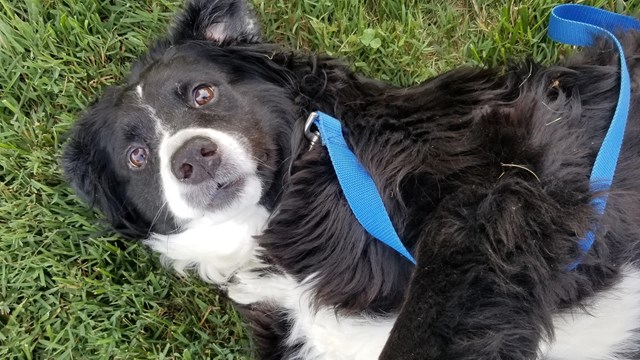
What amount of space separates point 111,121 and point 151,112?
1.22 feet

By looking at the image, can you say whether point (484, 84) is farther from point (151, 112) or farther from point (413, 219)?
point (151, 112)

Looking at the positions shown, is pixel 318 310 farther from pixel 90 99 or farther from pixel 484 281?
pixel 90 99

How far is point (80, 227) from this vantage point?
4215 millimetres

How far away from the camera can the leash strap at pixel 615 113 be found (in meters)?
2.56

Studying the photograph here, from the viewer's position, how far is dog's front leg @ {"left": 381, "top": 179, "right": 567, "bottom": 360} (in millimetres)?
2365

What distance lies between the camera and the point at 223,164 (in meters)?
2.90

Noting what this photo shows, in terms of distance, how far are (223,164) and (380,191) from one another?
0.76m

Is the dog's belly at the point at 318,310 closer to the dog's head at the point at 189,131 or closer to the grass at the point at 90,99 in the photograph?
the dog's head at the point at 189,131

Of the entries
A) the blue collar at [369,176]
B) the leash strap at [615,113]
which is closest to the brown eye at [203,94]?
the blue collar at [369,176]

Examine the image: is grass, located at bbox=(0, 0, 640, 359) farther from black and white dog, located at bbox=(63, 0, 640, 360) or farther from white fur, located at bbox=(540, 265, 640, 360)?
white fur, located at bbox=(540, 265, 640, 360)

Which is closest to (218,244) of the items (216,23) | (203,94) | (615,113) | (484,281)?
(203,94)

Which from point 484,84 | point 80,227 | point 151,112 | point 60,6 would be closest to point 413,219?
point 484,84

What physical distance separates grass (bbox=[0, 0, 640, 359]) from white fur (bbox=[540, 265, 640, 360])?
6.22ft

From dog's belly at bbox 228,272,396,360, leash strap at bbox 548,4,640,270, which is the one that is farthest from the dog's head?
leash strap at bbox 548,4,640,270
